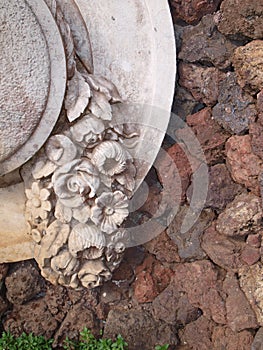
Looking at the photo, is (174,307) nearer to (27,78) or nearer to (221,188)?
(221,188)

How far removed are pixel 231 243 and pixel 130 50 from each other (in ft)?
2.47

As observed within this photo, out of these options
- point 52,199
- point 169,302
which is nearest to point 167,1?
point 52,199

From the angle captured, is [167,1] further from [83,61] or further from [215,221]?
[215,221]

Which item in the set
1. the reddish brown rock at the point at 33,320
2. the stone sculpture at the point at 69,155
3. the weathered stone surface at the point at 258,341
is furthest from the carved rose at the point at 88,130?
the weathered stone surface at the point at 258,341

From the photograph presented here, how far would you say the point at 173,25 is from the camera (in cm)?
193

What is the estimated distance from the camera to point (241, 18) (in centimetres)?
174

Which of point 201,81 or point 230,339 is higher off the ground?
point 201,81

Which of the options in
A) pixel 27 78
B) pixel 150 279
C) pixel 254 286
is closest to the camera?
pixel 27 78

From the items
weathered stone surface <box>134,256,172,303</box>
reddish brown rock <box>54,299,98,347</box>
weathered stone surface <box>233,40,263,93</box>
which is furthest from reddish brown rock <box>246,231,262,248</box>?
reddish brown rock <box>54,299,98,347</box>

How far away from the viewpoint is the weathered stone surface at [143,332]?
2023 millimetres

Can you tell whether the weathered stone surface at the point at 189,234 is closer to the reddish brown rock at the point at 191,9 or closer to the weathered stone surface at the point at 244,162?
the weathered stone surface at the point at 244,162

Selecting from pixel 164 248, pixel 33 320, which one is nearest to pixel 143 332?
pixel 164 248

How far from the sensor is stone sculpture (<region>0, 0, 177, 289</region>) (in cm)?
174

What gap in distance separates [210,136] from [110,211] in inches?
17.2
